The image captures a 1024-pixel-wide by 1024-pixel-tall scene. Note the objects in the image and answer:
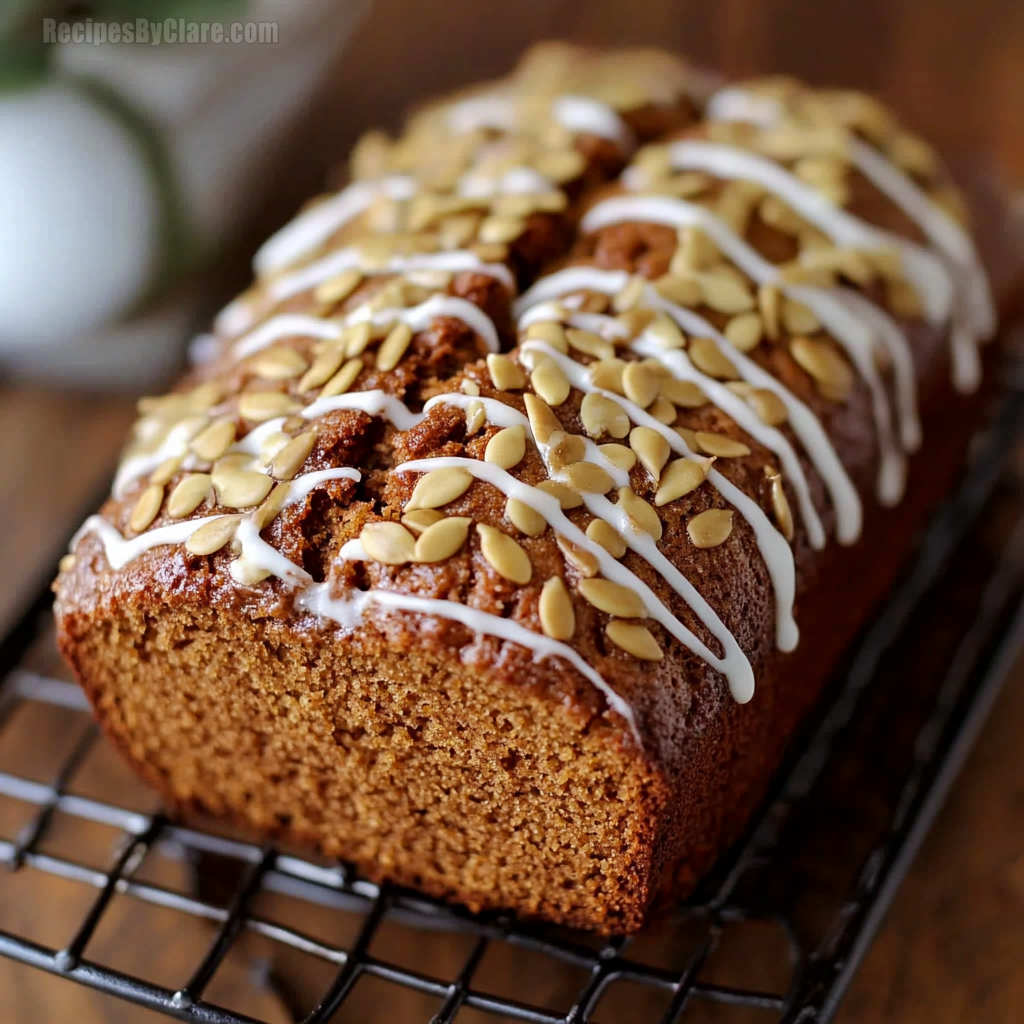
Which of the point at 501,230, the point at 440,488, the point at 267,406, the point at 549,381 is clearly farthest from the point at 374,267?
the point at 440,488

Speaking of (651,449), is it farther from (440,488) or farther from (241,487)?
(241,487)

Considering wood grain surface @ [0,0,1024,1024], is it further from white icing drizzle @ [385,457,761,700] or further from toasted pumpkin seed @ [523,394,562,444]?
toasted pumpkin seed @ [523,394,562,444]

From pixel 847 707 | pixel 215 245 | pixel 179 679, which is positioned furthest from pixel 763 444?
pixel 215 245

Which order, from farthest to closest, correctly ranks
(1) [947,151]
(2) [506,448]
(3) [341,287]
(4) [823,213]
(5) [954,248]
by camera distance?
(1) [947,151]
(5) [954,248]
(4) [823,213]
(3) [341,287]
(2) [506,448]

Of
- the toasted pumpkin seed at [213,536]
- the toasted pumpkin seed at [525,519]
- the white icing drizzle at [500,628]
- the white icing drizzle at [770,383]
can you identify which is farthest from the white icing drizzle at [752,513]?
the toasted pumpkin seed at [213,536]

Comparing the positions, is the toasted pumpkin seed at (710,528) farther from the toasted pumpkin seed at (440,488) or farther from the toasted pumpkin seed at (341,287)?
the toasted pumpkin seed at (341,287)

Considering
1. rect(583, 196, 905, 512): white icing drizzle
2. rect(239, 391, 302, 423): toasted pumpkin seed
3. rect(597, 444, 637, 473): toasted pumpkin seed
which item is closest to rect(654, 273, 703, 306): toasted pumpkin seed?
rect(583, 196, 905, 512): white icing drizzle

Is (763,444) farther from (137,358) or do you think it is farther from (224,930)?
(137,358)
